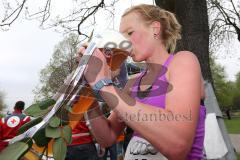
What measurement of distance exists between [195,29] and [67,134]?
5.03 m

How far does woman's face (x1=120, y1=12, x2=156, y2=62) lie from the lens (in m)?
1.86

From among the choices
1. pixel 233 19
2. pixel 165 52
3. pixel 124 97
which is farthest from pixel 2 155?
pixel 233 19

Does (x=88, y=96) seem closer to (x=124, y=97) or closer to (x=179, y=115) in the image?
(x=124, y=97)

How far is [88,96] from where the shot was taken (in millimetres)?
1771

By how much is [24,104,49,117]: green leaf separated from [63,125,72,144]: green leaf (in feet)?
0.41

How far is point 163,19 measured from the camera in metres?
2.00

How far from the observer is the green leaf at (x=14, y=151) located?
127cm

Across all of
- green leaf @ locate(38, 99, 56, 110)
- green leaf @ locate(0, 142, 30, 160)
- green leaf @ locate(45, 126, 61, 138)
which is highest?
green leaf @ locate(38, 99, 56, 110)

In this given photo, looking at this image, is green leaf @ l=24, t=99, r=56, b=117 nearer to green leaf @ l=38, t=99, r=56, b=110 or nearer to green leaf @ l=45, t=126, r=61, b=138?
green leaf @ l=38, t=99, r=56, b=110

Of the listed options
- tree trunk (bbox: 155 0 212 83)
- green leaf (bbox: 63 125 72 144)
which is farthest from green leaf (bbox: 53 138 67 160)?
tree trunk (bbox: 155 0 212 83)

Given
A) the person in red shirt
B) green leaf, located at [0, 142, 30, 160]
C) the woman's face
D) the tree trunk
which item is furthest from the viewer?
the tree trunk

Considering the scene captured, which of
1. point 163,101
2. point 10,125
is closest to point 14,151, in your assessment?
point 163,101

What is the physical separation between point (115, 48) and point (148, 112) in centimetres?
34

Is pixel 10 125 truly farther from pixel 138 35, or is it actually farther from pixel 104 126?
pixel 138 35
